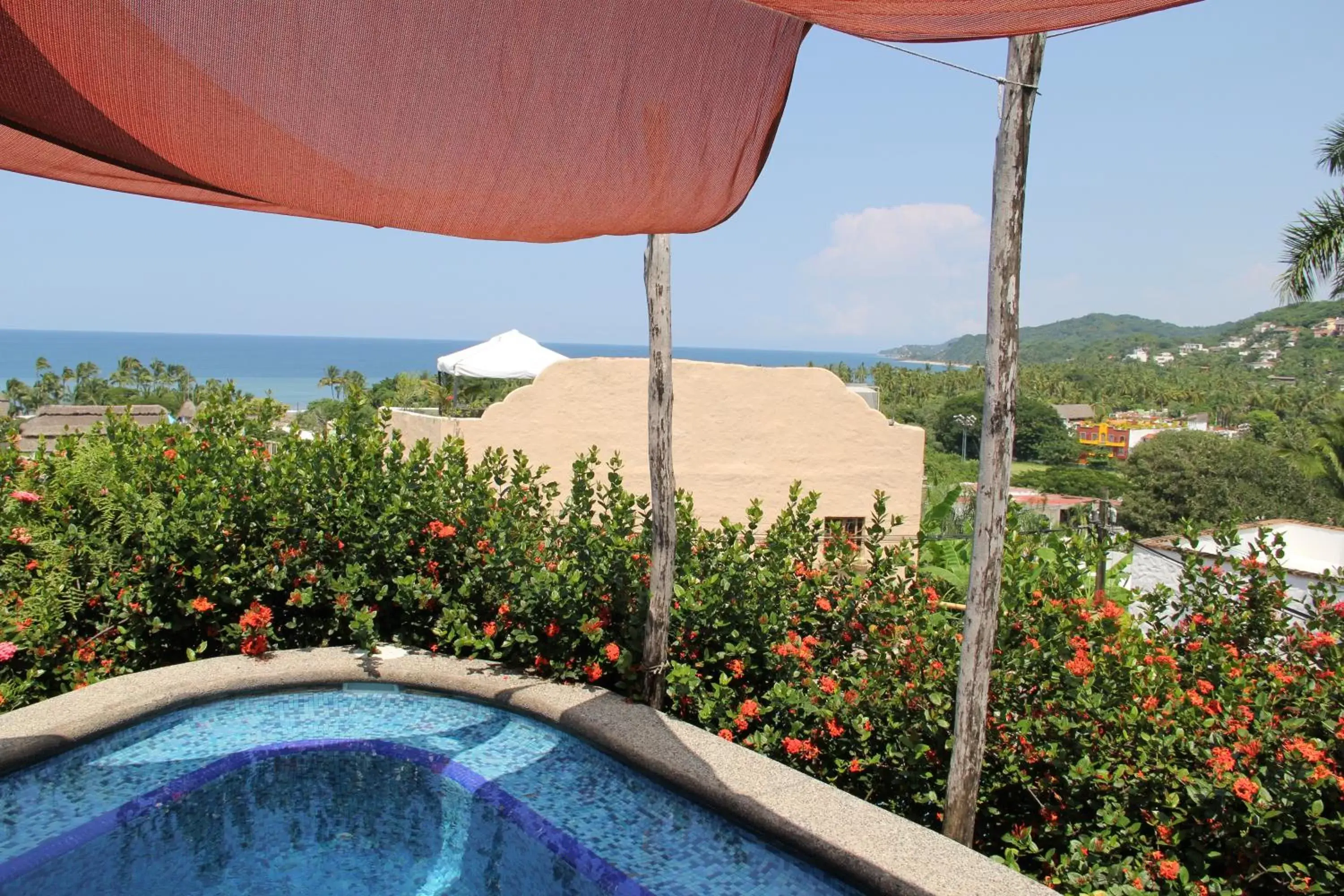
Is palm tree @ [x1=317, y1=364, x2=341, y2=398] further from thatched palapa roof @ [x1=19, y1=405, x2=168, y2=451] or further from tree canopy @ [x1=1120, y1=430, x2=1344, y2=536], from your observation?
tree canopy @ [x1=1120, y1=430, x2=1344, y2=536]

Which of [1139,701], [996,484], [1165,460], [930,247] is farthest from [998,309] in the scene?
[1165,460]

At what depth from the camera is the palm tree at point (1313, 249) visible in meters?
18.2

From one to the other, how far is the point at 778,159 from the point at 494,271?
741 cm

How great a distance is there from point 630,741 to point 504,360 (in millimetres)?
14301

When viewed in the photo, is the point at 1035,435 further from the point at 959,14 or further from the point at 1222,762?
the point at 959,14

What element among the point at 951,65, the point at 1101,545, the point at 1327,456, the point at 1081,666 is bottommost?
the point at 1327,456

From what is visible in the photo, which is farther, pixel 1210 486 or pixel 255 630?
pixel 1210 486

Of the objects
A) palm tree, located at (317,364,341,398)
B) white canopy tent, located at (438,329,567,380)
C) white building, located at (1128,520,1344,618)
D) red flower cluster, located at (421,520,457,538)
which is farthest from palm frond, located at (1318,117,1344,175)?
red flower cluster, located at (421,520,457,538)

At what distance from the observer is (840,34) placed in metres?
1.42

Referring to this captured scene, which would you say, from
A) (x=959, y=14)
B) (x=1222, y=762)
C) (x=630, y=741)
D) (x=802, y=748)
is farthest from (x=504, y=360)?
(x=959, y=14)

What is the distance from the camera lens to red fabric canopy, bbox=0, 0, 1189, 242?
4.04 feet

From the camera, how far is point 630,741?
146 inches

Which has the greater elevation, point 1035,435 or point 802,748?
point 802,748

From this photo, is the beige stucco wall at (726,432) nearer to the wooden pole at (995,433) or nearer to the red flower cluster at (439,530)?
the red flower cluster at (439,530)
